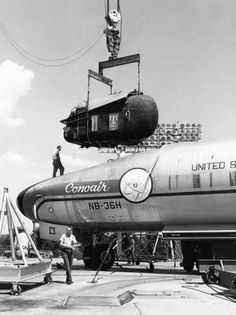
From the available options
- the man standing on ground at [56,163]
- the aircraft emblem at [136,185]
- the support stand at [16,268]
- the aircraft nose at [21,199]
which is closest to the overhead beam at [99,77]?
the man standing on ground at [56,163]

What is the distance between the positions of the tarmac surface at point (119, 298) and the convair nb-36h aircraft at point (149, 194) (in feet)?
9.36

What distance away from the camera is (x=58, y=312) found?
805cm

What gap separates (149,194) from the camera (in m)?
16.0

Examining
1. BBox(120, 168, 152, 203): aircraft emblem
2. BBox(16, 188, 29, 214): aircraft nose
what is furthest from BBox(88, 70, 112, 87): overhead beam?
BBox(120, 168, 152, 203): aircraft emblem

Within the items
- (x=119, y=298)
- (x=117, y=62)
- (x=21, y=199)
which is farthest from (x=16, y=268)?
(x=117, y=62)

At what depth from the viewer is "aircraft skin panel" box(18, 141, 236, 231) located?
49.3ft

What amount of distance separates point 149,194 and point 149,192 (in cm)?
7

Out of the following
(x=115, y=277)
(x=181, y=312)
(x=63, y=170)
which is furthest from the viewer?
(x=63, y=170)

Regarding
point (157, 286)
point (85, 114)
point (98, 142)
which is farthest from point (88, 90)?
point (157, 286)

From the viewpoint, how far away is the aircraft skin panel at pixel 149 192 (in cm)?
1503

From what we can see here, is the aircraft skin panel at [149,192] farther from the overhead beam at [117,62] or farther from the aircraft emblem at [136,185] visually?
the overhead beam at [117,62]

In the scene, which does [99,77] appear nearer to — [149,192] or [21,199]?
[21,199]

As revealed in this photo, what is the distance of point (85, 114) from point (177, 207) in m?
19.5

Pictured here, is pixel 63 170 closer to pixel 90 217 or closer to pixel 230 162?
pixel 90 217
